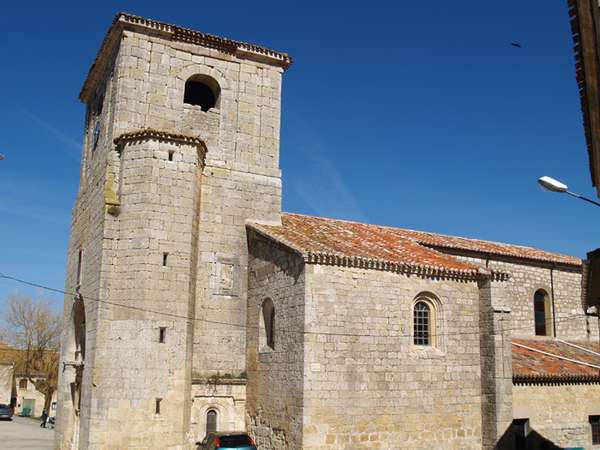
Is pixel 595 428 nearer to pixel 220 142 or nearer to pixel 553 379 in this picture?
pixel 553 379

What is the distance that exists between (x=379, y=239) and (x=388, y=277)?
12.2 feet

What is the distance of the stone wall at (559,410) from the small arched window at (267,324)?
7.84 meters

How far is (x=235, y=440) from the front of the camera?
17.7m

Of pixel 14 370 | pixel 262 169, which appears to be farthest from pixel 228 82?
pixel 14 370

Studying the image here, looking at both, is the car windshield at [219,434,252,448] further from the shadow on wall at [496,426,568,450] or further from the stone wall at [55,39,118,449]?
the shadow on wall at [496,426,568,450]

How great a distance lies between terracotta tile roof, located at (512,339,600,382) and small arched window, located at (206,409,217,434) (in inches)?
370

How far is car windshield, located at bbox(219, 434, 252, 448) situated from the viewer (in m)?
17.5

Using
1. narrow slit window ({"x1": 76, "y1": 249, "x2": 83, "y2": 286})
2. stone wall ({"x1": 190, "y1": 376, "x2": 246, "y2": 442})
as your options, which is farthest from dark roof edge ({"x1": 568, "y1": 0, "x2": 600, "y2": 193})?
narrow slit window ({"x1": 76, "y1": 249, "x2": 83, "y2": 286})

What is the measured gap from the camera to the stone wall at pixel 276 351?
17859mm

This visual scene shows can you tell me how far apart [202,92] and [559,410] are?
16.4m

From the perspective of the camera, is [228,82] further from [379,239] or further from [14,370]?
[14,370]

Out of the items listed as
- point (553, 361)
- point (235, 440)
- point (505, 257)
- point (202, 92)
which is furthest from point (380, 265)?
point (202, 92)

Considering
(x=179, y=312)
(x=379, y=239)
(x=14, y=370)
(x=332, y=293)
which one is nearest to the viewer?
(x=332, y=293)

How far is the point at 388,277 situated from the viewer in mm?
Result: 19250
